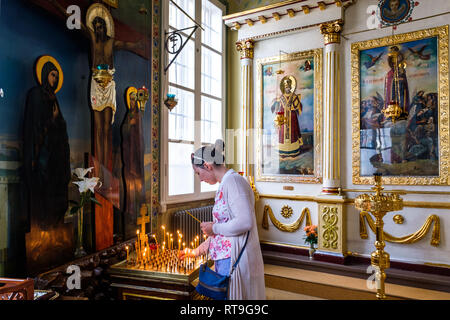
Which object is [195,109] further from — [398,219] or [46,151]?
[398,219]

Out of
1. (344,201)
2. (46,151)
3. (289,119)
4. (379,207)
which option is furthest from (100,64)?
(344,201)

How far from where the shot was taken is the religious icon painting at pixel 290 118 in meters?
5.84

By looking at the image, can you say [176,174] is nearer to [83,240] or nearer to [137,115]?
[137,115]

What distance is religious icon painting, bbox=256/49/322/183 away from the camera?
584 centimetres

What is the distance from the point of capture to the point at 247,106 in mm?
6418

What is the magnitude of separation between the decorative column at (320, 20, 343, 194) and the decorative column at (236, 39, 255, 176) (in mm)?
1456

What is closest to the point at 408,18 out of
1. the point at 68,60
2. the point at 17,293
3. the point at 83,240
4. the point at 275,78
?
the point at 275,78

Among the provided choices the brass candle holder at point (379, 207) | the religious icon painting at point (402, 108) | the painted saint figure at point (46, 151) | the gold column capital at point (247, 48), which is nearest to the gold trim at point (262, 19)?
the gold column capital at point (247, 48)

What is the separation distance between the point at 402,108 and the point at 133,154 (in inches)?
159

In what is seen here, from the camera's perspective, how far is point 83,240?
3.31 metres

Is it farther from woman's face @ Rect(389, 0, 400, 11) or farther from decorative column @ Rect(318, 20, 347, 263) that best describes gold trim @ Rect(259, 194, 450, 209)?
woman's face @ Rect(389, 0, 400, 11)

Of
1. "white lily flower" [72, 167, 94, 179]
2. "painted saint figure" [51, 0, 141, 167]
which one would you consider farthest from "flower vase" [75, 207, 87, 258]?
"painted saint figure" [51, 0, 141, 167]

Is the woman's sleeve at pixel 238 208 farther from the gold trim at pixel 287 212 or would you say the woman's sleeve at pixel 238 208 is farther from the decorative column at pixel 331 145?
the gold trim at pixel 287 212

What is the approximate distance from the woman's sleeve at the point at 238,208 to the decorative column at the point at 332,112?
3733 millimetres
